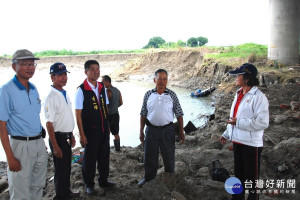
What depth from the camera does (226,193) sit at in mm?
3969

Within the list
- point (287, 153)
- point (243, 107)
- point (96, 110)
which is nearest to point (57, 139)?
point (96, 110)

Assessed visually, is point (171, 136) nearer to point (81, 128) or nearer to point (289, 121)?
point (81, 128)

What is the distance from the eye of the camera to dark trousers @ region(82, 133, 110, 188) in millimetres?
3908

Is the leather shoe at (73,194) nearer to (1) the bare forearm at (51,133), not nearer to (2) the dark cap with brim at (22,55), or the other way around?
(1) the bare forearm at (51,133)

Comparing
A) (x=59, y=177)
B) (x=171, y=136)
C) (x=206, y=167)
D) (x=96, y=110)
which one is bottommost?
(x=206, y=167)

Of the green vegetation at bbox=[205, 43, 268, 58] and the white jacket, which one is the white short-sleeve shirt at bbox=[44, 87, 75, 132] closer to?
the white jacket

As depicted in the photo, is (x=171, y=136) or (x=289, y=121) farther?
(x=289, y=121)

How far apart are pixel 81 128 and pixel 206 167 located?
2497 millimetres

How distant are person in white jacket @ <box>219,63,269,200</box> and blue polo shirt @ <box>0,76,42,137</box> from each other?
7.27ft

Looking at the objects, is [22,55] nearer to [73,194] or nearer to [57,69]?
[57,69]

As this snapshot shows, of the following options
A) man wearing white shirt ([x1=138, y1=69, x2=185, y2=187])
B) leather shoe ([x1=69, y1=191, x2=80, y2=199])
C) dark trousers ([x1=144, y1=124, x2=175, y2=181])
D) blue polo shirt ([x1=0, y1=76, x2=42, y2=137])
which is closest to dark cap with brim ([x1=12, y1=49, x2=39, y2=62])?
blue polo shirt ([x1=0, y1=76, x2=42, y2=137])

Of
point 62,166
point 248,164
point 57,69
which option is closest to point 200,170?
point 248,164

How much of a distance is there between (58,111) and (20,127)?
631mm

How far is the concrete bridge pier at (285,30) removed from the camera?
15273mm
